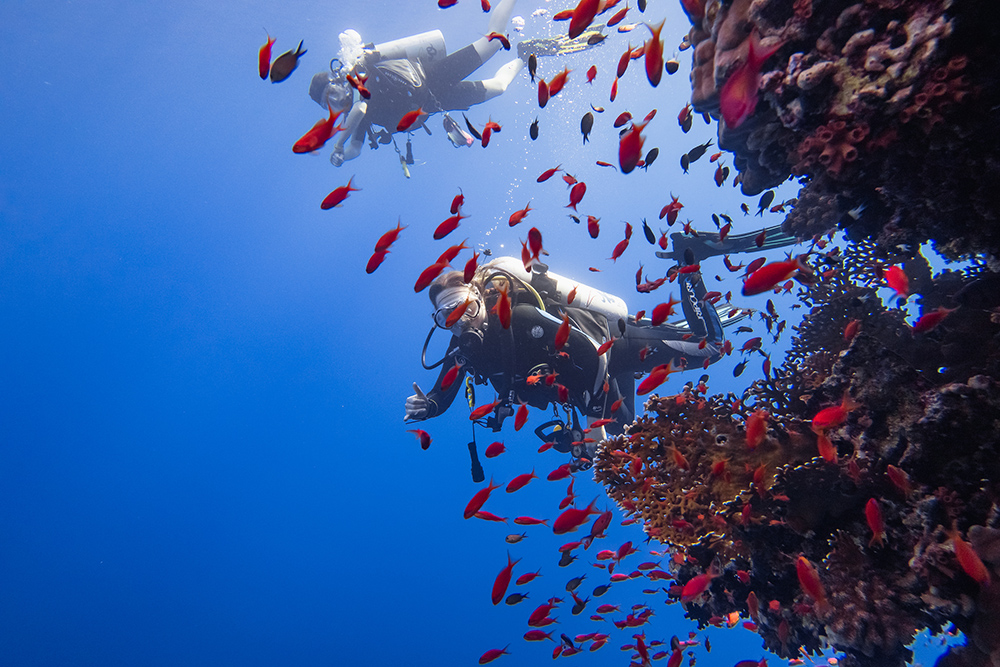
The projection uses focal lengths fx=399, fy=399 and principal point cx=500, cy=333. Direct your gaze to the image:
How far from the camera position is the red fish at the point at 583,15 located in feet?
9.88

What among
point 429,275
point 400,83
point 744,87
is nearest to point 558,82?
point 744,87

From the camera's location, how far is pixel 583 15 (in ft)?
10.2

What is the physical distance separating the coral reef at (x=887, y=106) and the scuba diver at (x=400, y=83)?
9.12m

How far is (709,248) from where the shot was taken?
6535 mm

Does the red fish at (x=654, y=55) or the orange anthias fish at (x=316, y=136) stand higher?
the orange anthias fish at (x=316, y=136)

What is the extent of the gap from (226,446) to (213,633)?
27.7 metres

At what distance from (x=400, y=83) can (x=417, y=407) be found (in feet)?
35.5

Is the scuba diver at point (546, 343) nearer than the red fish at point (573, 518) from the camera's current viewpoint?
No

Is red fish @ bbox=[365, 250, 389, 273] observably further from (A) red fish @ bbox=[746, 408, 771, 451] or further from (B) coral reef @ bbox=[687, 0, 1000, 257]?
(A) red fish @ bbox=[746, 408, 771, 451]

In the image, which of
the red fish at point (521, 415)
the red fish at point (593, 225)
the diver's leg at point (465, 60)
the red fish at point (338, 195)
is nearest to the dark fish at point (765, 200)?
the red fish at point (593, 225)

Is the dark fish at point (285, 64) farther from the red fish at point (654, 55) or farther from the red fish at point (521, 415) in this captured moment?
the red fish at point (521, 415)

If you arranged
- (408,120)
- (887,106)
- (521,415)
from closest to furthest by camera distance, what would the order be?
(887,106), (408,120), (521,415)

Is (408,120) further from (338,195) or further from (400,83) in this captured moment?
(400,83)

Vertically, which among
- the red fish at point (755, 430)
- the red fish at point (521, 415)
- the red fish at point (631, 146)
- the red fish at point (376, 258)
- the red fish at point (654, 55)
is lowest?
the red fish at point (755, 430)
